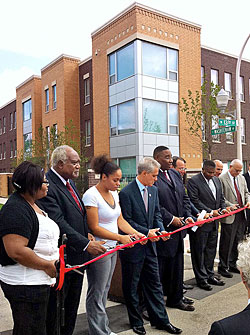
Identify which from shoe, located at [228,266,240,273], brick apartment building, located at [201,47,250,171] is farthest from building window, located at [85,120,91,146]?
shoe, located at [228,266,240,273]

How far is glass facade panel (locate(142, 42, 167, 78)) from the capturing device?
1980 cm

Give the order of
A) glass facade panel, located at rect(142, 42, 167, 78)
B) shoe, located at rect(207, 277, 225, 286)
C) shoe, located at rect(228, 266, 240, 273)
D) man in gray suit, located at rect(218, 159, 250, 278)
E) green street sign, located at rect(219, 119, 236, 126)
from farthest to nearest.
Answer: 1. glass facade panel, located at rect(142, 42, 167, 78)
2. green street sign, located at rect(219, 119, 236, 126)
3. shoe, located at rect(228, 266, 240, 273)
4. man in gray suit, located at rect(218, 159, 250, 278)
5. shoe, located at rect(207, 277, 225, 286)

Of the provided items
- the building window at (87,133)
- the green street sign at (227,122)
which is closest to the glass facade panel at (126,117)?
the building window at (87,133)

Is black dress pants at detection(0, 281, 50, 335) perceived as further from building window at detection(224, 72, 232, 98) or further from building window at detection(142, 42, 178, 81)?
building window at detection(224, 72, 232, 98)

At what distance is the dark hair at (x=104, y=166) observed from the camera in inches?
161

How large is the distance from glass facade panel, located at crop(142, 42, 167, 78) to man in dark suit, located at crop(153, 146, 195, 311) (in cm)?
1561

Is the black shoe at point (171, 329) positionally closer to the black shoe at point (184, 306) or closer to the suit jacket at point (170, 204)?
the black shoe at point (184, 306)

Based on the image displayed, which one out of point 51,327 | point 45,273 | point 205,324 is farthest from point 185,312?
point 45,273

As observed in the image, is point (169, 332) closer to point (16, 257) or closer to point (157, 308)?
point (157, 308)

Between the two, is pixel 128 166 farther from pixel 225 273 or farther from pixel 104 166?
pixel 104 166

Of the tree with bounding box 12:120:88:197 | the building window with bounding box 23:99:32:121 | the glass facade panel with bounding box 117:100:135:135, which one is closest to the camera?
the glass facade panel with bounding box 117:100:135:135

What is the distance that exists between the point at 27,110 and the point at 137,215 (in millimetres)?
31314

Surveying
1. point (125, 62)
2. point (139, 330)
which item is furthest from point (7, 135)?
point (139, 330)

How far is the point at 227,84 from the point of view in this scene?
2534 cm
